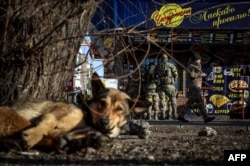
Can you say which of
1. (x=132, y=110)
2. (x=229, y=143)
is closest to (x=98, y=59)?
(x=132, y=110)

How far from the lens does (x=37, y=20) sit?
6.17 m

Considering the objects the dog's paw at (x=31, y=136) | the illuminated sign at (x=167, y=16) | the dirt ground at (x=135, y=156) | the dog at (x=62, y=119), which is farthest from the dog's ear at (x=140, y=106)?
the dog's paw at (x=31, y=136)

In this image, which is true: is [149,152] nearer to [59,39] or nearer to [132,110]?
[132,110]

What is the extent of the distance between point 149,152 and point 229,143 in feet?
5.46

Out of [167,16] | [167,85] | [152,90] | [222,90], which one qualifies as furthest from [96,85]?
[222,90]

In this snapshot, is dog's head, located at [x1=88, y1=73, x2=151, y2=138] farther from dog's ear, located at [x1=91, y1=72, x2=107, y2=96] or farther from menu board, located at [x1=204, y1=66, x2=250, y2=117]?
menu board, located at [x1=204, y1=66, x2=250, y2=117]

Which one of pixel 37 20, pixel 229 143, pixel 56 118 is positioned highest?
pixel 37 20

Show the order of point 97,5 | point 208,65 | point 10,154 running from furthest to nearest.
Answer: point 208,65, point 97,5, point 10,154

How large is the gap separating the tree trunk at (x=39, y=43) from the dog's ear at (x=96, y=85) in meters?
0.40

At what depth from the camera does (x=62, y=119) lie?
5777 millimetres

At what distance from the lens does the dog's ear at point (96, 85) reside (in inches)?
253

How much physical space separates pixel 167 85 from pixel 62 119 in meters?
11.7

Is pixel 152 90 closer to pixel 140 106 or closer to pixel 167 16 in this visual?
pixel 167 16

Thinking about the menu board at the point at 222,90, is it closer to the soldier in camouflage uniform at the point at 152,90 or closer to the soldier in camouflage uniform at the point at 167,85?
the soldier in camouflage uniform at the point at 167,85
